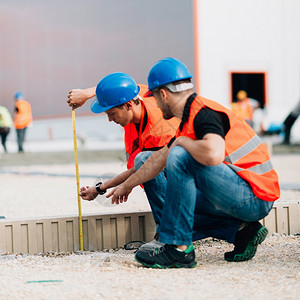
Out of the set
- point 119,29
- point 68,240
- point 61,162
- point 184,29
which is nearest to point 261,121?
point 184,29

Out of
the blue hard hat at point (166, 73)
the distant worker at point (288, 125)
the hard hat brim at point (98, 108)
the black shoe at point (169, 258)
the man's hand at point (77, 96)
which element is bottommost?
the distant worker at point (288, 125)

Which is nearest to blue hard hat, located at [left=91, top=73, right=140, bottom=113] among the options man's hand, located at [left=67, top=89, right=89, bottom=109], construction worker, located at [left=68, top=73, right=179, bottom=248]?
construction worker, located at [left=68, top=73, right=179, bottom=248]

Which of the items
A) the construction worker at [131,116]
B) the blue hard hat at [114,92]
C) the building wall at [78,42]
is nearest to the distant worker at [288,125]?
the building wall at [78,42]

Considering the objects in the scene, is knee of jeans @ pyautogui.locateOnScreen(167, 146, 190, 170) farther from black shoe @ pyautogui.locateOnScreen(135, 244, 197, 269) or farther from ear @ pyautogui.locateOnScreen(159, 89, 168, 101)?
black shoe @ pyautogui.locateOnScreen(135, 244, 197, 269)

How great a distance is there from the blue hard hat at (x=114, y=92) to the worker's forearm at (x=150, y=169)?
412mm

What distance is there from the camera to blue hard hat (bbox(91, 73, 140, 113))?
140 inches

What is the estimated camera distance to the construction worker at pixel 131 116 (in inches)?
141

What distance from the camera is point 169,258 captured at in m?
3.20

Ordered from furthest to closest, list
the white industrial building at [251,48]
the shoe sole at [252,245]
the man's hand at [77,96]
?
the white industrial building at [251,48]
the man's hand at [77,96]
the shoe sole at [252,245]

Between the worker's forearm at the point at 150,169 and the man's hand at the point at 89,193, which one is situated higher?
the worker's forearm at the point at 150,169

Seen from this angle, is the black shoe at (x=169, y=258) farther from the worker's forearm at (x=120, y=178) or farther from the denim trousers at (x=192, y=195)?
the worker's forearm at (x=120, y=178)

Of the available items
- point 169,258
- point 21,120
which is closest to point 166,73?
point 169,258

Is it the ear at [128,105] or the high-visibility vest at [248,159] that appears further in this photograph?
the ear at [128,105]

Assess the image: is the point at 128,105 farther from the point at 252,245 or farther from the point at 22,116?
the point at 22,116
